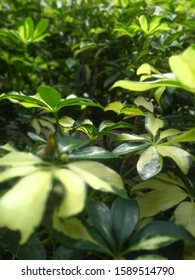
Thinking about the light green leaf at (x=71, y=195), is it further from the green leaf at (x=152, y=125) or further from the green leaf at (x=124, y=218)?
the green leaf at (x=152, y=125)

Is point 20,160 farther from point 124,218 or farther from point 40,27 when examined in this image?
point 40,27

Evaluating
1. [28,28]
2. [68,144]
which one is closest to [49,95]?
[68,144]

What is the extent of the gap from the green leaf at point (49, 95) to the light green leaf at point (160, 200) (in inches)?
8.2

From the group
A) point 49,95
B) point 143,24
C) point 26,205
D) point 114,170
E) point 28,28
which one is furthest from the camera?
point 28,28

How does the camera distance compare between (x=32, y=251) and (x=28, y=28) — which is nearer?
(x=32, y=251)

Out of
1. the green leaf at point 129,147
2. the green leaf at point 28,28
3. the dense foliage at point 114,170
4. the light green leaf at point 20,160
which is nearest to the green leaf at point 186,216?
the dense foliage at point 114,170

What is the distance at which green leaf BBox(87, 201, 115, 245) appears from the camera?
1.40 feet

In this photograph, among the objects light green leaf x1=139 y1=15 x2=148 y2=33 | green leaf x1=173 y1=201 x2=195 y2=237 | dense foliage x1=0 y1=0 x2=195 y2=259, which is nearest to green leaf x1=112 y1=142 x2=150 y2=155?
dense foliage x1=0 y1=0 x2=195 y2=259

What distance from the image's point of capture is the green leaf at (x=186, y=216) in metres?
0.49

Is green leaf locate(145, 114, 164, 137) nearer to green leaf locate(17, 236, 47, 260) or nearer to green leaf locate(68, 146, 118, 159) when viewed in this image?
green leaf locate(68, 146, 118, 159)

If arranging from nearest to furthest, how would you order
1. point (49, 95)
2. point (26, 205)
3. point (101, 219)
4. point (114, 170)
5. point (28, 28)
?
1. point (26, 205)
2. point (101, 219)
3. point (49, 95)
4. point (114, 170)
5. point (28, 28)

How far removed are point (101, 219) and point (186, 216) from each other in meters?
0.14

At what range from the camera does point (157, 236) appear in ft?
1.38
